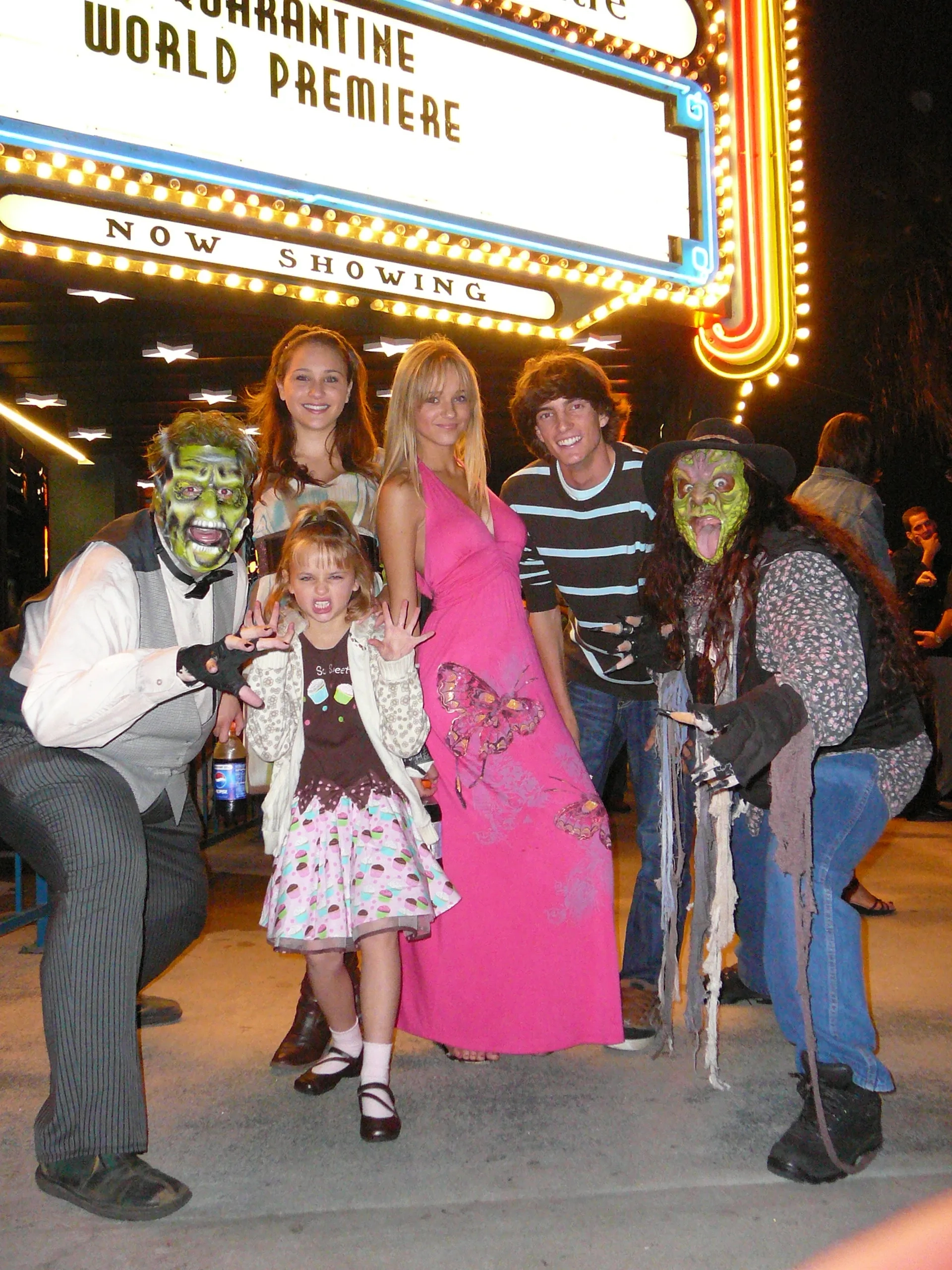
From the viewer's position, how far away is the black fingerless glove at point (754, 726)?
233 cm

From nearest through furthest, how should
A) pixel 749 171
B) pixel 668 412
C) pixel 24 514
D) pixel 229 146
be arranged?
pixel 229 146 < pixel 749 171 < pixel 24 514 < pixel 668 412

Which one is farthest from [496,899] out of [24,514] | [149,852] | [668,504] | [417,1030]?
[24,514]

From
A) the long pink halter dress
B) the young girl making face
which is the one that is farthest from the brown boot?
the long pink halter dress

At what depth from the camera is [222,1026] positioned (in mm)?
3572

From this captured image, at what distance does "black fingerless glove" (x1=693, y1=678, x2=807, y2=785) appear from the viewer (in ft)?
7.64

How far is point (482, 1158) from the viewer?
266 centimetres

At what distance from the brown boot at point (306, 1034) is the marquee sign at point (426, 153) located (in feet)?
10.4

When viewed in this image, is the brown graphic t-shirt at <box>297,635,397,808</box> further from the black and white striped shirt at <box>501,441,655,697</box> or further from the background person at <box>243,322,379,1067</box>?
the black and white striped shirt at <box>501,441,655,697</box>

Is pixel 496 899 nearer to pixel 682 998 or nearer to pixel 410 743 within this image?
pixel 410 743

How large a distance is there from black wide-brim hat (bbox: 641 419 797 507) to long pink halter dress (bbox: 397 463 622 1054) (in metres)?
0.65

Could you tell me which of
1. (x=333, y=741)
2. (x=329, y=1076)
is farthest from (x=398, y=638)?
(x=329, y=1076)

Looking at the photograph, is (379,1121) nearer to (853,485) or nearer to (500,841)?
(500,841)

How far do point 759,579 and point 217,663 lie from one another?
1330 mm

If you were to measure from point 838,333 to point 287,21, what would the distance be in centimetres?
822
